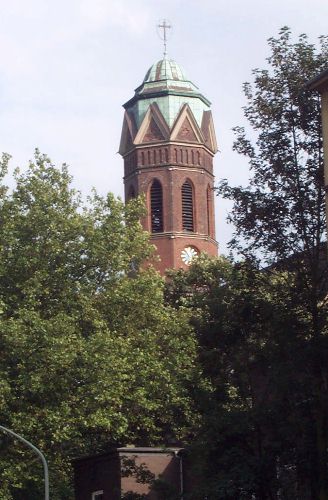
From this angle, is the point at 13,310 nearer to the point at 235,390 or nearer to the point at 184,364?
the point at 184,364

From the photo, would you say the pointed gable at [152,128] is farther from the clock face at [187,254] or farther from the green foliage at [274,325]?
the green foliage at [274,325]

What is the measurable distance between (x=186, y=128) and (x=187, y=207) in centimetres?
713

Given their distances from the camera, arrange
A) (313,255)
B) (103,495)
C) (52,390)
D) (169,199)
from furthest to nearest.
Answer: (169,199)
(52,390)
(103,495)
(313,255)

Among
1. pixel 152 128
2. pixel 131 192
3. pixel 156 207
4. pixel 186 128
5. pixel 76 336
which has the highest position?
pixel 152 128

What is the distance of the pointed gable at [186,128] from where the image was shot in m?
102

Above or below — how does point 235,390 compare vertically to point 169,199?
below

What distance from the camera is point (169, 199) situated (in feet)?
325

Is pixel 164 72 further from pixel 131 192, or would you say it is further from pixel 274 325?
pixel 274 325

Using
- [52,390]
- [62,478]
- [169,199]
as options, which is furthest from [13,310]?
[169,199]

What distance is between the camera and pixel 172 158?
101 metres

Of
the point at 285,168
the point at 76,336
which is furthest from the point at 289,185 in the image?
the point at 76,336

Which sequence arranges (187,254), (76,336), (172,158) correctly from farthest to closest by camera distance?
(172,158)
(187,254)
(76,336)

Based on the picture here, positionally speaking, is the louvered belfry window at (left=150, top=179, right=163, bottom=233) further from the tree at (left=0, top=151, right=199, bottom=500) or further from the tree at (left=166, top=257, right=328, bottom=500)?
the tree at (left=166, top=257, right=328, bottom=500)

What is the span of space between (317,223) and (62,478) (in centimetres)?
2067
